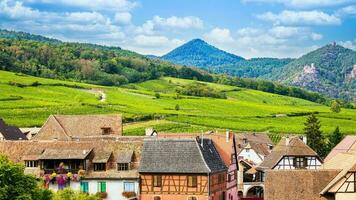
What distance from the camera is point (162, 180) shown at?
75562 millimetres

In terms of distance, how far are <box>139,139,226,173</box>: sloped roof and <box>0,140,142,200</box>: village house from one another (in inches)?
68.4

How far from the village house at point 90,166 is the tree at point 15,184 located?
17738mm

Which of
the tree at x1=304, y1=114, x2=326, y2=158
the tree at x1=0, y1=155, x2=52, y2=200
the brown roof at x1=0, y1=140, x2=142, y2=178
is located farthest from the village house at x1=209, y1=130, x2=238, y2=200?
the tree at x1=304, y1=114, x2=326, y2=158

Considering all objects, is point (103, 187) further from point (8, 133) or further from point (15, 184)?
point (8, 133)

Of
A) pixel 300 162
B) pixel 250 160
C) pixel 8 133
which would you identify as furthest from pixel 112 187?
pixel 250 160

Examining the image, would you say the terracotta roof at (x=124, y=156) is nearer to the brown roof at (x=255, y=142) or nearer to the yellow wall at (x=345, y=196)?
the yellow wall at (x=345, y=196)

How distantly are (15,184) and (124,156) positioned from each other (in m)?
21.6

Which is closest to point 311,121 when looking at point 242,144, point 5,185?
point 242,144

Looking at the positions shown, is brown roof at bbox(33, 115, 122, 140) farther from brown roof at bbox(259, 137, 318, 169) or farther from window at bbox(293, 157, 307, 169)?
window at bbox(293, 157, 307, 169)

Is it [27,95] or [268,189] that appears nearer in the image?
[268,189]

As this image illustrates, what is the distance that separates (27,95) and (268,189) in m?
118

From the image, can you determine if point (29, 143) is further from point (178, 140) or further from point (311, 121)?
point (311, 121)

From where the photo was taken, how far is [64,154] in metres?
78.8

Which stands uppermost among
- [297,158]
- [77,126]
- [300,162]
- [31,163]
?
[77,126]
